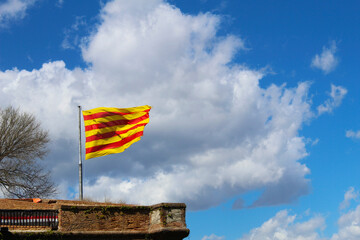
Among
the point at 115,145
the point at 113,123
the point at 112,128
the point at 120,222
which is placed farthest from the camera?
the point at 113,123

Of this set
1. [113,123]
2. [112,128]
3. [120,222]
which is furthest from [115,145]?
[120,222]

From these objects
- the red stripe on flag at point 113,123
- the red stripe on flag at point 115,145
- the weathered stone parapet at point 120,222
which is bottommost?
the weathered stone parapet at point 120,222

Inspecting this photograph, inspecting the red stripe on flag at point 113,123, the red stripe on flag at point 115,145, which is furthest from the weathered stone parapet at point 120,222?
the red stripe on flag at point 113,123

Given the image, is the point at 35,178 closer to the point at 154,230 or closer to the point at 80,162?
the point at 80,162

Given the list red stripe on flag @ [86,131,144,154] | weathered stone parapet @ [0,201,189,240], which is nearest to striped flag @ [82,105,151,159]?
red stripe on flag @ [86,131,144,154]

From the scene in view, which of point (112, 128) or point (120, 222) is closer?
point (120, 222)

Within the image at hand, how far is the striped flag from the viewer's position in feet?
75.2

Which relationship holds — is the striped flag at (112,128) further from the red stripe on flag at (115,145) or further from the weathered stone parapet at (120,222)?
the weathered stone parapet at (120,222)

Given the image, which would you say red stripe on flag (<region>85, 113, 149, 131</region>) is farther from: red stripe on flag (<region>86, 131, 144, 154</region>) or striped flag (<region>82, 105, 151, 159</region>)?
red stripe on flag (<region>86, 131, 144, 154</region>)

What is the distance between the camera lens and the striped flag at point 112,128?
75.2ft

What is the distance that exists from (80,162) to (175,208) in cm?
717

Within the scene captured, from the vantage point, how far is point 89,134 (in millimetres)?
23094

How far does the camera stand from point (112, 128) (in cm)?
A: 2338

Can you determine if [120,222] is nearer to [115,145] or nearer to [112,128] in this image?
[115,145]
